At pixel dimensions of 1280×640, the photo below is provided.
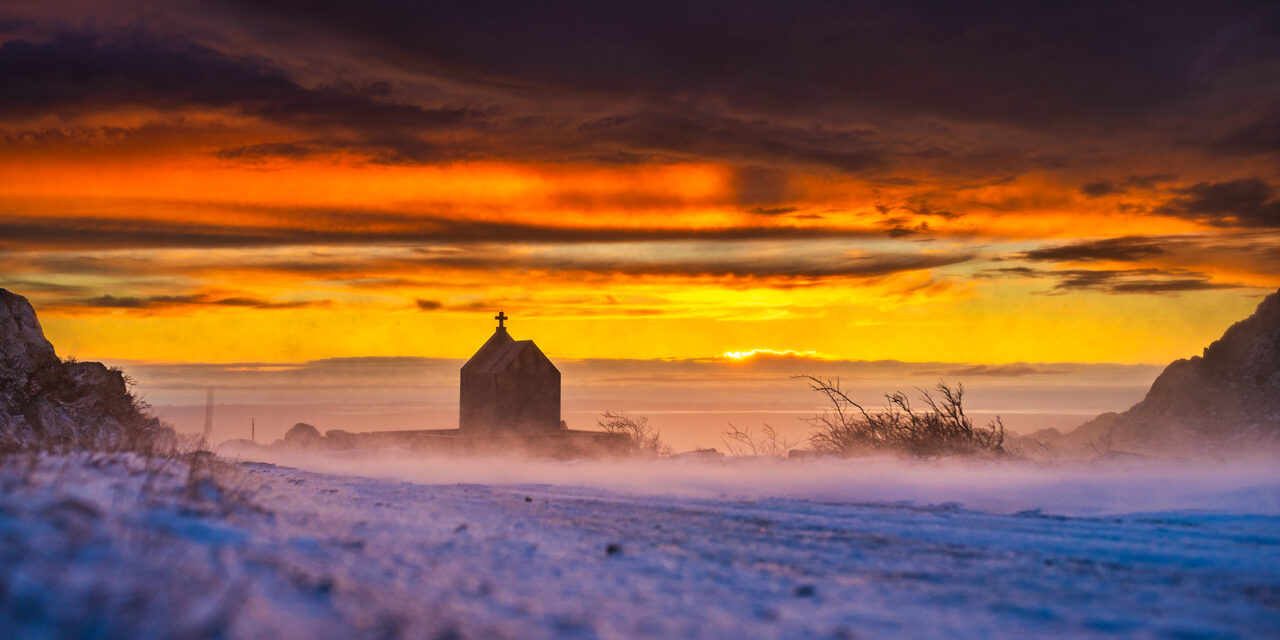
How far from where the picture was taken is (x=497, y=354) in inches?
1559

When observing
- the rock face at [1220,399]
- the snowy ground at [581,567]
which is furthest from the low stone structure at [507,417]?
the snowy ground at [581,567]

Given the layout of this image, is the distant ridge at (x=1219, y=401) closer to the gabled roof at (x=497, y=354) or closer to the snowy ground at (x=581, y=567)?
the gabled roof at (x=497, y=354)

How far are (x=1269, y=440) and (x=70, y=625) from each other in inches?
1700

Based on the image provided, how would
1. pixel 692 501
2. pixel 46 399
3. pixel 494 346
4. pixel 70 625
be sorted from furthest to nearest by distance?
pixel 494 346 → pixel 46 399 → pixel 692 501 → pixel 70 625

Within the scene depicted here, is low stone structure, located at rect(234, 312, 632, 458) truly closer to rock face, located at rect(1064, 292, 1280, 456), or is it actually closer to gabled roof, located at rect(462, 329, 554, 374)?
gabled roof, located at rect(462, 329, 554, 374)

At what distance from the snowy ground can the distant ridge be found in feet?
116


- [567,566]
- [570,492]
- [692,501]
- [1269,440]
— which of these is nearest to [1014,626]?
[567,566]

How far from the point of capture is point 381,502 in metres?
9.02

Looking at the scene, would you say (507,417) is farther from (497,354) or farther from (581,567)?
(581,567)

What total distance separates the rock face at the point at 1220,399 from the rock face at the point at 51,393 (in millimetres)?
37095

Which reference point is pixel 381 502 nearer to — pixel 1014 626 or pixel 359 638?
pixel 359 638

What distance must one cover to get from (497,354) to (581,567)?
115ft

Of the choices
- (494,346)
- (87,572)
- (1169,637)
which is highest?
(494,346)

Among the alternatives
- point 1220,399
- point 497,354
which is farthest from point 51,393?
point 1220,399
